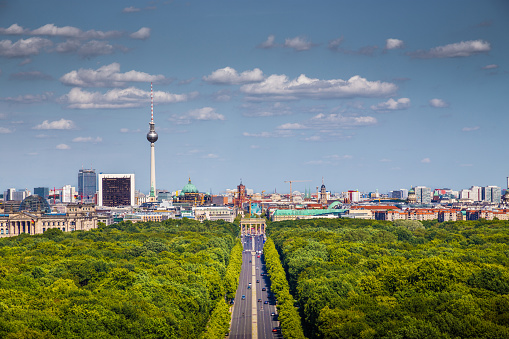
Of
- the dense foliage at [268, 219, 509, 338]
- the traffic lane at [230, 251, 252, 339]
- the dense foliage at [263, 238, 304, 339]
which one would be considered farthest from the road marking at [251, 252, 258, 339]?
the dense foliage at [268, 219, 509, 338]

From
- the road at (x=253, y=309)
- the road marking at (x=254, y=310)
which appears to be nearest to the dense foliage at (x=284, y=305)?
the road at (x=253, y=309)

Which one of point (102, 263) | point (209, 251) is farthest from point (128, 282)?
point (209, 251)

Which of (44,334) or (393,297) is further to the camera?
(393,297)

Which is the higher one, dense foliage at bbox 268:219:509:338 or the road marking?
dense foliage at bbox 268:219:509:338

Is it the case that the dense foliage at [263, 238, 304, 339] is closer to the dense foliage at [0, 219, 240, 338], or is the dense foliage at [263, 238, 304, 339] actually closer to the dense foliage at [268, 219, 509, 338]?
the dense foliage at [268, 219, 509, 338]

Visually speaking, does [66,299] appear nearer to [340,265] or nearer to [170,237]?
[340,265]

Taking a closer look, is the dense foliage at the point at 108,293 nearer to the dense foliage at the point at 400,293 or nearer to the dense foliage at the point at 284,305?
the dense foliage at the point at 284,305
